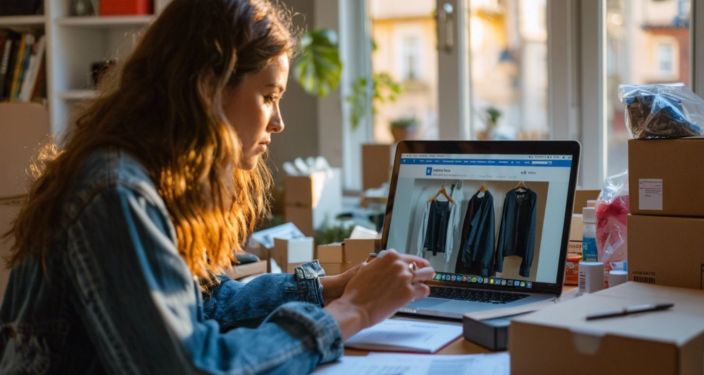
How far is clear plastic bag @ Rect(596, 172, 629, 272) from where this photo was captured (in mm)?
1667

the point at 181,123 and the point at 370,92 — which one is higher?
the point at 370,92

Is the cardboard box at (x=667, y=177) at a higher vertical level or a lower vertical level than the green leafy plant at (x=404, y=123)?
lower

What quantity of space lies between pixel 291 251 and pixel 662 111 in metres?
0.97

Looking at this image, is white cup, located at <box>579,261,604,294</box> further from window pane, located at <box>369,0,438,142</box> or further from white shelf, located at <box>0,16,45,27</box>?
white shelf, located at <box>0,16,45,27</box>

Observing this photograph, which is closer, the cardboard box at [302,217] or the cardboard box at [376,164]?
the cardboard box at [302,217]

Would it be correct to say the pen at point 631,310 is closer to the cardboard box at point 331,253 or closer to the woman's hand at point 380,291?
the woman's hand at point 380,291

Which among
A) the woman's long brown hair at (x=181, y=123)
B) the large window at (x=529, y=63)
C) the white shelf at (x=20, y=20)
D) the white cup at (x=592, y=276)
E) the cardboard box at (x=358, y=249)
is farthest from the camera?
the white shelf at (x=20, y=20)

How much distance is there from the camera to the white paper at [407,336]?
131cm

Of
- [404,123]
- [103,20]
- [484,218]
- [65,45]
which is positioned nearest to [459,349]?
[484,218]

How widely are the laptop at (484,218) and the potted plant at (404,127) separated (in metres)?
1.43

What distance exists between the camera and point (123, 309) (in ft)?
3.33

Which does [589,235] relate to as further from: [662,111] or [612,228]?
[662,111]

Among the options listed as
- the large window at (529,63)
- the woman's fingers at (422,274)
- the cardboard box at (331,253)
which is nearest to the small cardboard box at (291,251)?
the cardboard box at (331,253)

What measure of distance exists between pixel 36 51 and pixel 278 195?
3.50 feet
